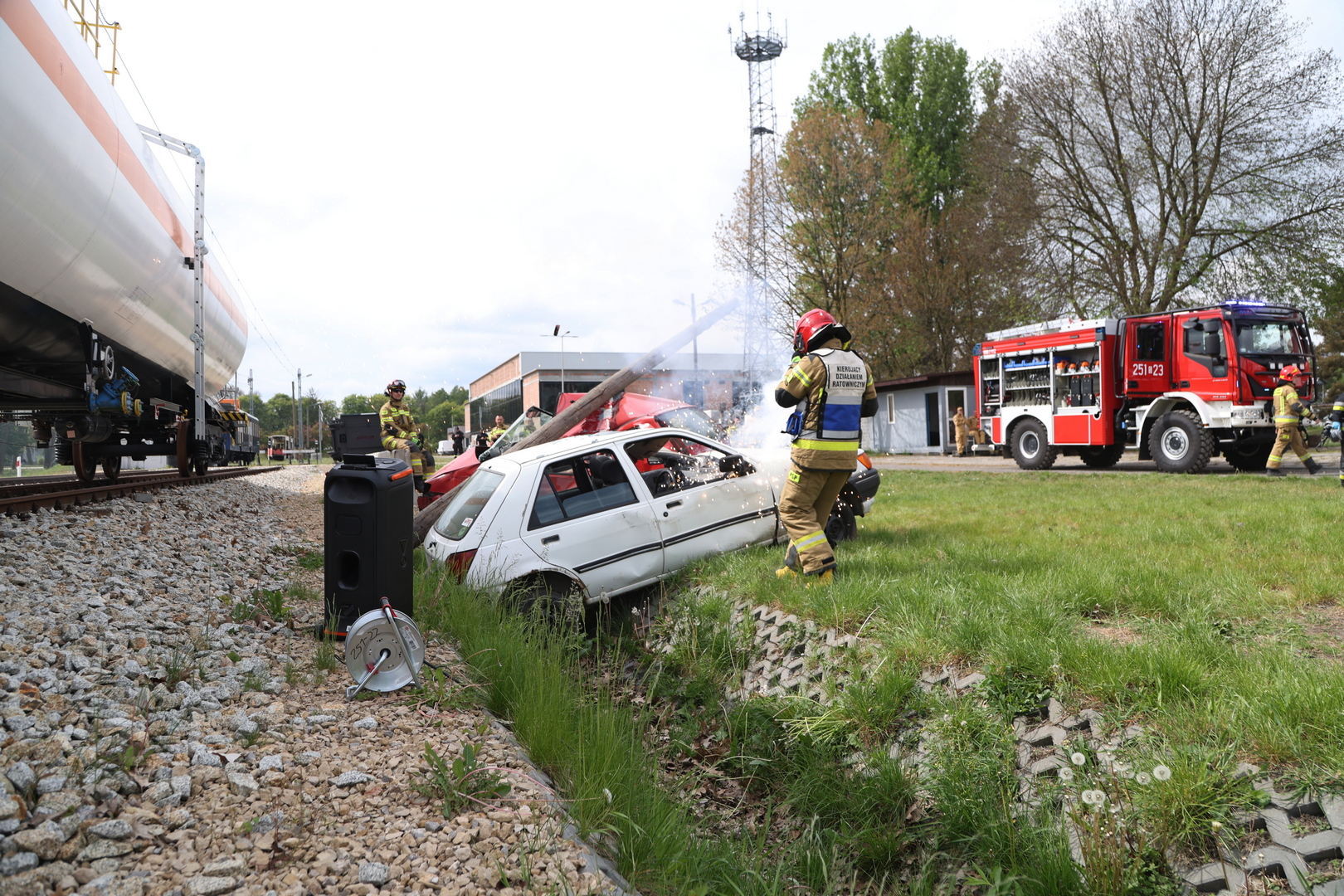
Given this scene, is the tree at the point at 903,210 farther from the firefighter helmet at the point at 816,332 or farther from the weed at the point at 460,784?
the weed at the point at 460,784

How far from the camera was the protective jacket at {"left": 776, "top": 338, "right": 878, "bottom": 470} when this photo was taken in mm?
5629

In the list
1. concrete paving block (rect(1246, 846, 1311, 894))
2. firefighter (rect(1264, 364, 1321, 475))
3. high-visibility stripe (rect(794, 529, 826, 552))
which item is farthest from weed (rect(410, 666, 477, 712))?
firefighter (rect(1264, 364, 1321, 475))

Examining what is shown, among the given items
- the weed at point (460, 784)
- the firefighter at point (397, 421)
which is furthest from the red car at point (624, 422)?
the weed at point (460, 784)

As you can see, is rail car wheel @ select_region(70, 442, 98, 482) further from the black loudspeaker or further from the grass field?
the black loudspeaker

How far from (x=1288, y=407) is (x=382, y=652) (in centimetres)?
1513

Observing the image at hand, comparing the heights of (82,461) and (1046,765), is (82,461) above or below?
above

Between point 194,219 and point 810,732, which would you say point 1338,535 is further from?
point 194,219

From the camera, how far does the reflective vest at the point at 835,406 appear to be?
564cm

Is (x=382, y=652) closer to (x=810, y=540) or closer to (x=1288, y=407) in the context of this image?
(x=810, y=540)

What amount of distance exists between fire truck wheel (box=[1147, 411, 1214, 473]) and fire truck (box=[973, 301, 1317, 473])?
16mm

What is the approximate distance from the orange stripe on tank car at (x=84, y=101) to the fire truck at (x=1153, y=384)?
655 inches

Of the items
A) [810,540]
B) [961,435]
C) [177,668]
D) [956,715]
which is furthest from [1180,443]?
[177,668]

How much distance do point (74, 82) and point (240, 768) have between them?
7445 millimetres

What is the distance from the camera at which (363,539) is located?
4324 millimetres
